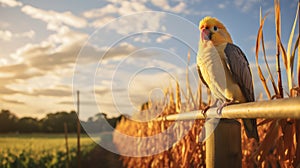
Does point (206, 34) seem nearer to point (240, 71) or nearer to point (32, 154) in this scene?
point (240, 71)

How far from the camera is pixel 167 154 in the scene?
291 centimetres

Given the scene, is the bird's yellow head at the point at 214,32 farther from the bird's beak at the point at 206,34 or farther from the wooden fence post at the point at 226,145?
the wooden fence post at the point at 226,145

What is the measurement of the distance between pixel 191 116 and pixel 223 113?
1.43ft

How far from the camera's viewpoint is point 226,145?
1263 millimetres

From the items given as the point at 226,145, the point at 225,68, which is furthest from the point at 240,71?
the point at 226,145

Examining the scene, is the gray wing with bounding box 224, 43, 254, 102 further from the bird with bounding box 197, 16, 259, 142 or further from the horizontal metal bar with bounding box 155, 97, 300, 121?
the horizontal metal bar with bounding box 155, 97, 300, 121

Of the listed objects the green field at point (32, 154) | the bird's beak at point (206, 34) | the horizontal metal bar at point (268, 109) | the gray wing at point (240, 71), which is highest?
the bird's beak at point (206, 34)

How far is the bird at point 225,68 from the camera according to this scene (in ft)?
5.65

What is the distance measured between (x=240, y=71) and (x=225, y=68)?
0.23 feet

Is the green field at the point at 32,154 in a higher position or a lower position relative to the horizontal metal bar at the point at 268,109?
lower

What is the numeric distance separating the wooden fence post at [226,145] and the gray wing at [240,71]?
1.51 ft

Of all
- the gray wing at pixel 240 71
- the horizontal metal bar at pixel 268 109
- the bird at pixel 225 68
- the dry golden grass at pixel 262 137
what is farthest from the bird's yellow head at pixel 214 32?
the horizontal metal bar at pixel 268 109

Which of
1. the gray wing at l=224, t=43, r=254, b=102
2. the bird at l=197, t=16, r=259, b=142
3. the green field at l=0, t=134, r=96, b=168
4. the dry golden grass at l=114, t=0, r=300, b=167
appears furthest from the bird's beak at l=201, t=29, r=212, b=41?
the green field at l=0, t=134, r=96, b=168

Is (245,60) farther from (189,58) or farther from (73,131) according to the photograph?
(73,131)
